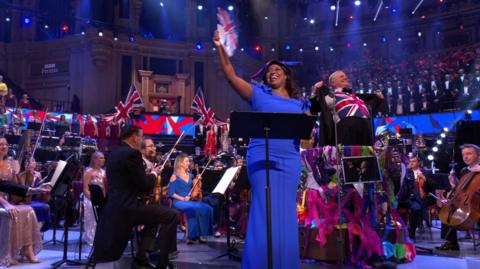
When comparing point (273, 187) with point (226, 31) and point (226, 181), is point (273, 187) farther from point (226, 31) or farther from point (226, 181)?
point (226, 181)

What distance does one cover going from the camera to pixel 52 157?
11289 millimetres

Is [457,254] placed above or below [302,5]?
below

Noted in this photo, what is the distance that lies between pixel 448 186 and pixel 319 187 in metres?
3.86

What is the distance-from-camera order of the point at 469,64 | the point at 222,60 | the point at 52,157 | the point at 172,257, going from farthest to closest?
the point at 469,64 < the point at 52,157 < the point at 172,257 < the point at 222,60

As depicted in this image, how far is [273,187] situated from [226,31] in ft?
3.69

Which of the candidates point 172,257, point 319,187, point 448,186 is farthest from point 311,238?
point 448,186

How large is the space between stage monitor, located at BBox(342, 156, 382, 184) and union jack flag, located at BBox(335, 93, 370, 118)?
46cm

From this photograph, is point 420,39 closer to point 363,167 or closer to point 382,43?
point 382,43

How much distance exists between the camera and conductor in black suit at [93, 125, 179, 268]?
4316mm

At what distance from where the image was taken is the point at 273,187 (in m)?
3.29

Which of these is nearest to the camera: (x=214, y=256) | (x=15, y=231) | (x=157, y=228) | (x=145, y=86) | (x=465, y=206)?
(x=157, y=228)

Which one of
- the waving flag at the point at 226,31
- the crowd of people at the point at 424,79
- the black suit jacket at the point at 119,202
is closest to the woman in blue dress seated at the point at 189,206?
the black suit jacket at the point at 119,202

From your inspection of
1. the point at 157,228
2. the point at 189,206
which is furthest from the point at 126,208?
the point at 189,206

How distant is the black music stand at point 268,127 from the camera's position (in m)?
3.13
